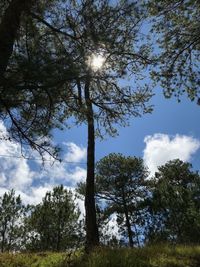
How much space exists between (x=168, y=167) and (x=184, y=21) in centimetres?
2542

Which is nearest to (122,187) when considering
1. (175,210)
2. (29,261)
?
(175,210)

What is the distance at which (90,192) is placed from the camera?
10633 millimetres

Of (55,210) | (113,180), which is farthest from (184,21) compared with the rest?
(55,210)

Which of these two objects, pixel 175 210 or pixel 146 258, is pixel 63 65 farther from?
pixel 175 210

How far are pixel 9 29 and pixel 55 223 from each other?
27195mm

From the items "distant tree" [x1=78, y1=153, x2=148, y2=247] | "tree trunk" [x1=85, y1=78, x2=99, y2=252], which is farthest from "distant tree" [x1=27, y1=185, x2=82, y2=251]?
"tree trunk" [x1=85, y1=78, x2=99, y2=252]

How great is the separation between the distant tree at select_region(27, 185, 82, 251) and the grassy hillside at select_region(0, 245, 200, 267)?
23.0m

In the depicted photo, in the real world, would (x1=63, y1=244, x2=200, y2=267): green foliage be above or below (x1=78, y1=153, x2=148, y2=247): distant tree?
below

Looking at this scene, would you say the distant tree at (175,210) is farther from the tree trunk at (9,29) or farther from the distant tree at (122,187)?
the tree trunk at (9,29)

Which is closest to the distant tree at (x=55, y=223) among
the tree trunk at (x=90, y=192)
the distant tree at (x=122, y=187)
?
the distant tree at (x=122, y=187)

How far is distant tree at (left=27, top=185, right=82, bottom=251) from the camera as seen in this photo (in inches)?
1225

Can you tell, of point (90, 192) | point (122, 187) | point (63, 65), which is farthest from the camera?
point (122, 187)

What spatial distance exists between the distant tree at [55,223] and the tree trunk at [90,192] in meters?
20.1

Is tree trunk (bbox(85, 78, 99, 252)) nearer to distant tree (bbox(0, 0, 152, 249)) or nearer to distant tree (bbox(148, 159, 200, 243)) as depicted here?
distant tree (bbox(0, 0, 152, 249))
